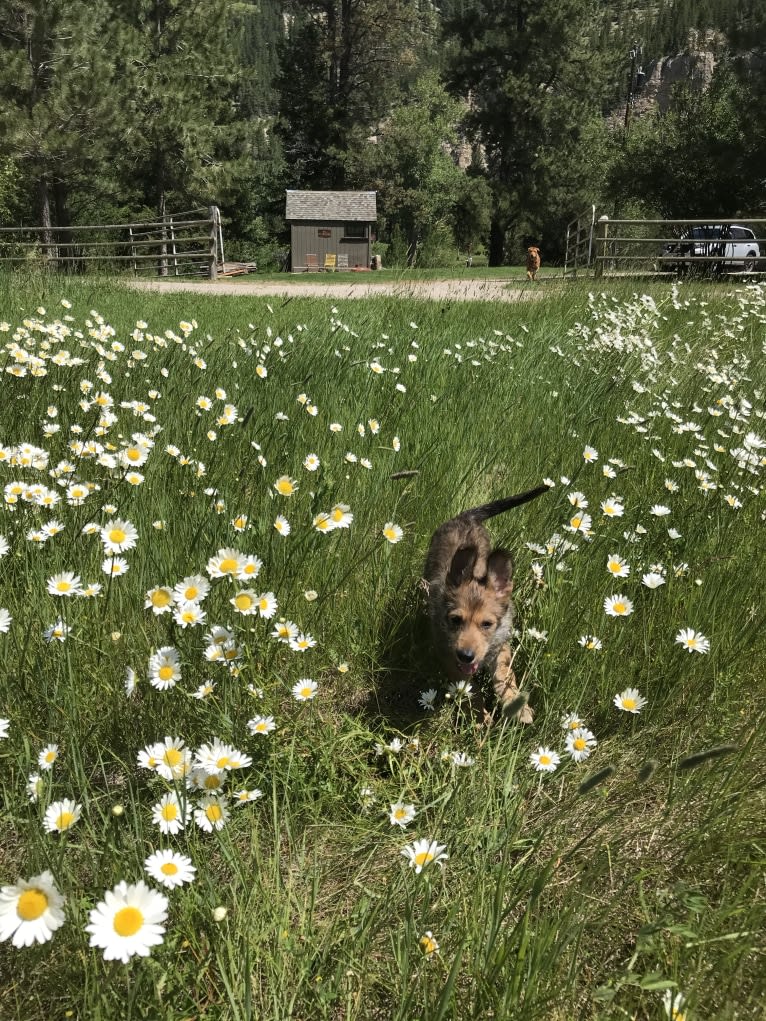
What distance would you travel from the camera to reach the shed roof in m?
46.8

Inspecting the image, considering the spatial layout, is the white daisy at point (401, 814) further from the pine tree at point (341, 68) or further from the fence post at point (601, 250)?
the pine tree at point (341, 68)

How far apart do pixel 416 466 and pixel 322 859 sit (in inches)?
82.2

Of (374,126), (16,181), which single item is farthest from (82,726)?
(374,126)

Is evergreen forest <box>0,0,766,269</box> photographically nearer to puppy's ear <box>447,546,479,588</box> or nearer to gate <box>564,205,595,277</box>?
gate <box>564,205,595,277</box>

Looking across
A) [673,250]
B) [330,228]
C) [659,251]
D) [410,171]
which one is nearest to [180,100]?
[330,228]

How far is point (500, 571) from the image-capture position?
2.43m

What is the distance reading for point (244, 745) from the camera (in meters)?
1.77

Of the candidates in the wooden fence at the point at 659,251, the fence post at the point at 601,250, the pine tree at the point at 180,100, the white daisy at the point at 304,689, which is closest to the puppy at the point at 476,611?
the white daisy at the point at 304,689

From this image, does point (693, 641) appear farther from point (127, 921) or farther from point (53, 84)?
point (53, 84)

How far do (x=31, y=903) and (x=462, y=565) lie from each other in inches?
66.2

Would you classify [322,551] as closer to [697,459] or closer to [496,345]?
[697,459]

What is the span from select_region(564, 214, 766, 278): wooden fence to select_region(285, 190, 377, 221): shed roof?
19.5m

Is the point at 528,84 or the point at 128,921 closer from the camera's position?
the point at 128,921

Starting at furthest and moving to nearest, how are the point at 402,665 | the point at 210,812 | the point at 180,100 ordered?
the point at 180,100 < the point at 402,665 < the point at 210,812
